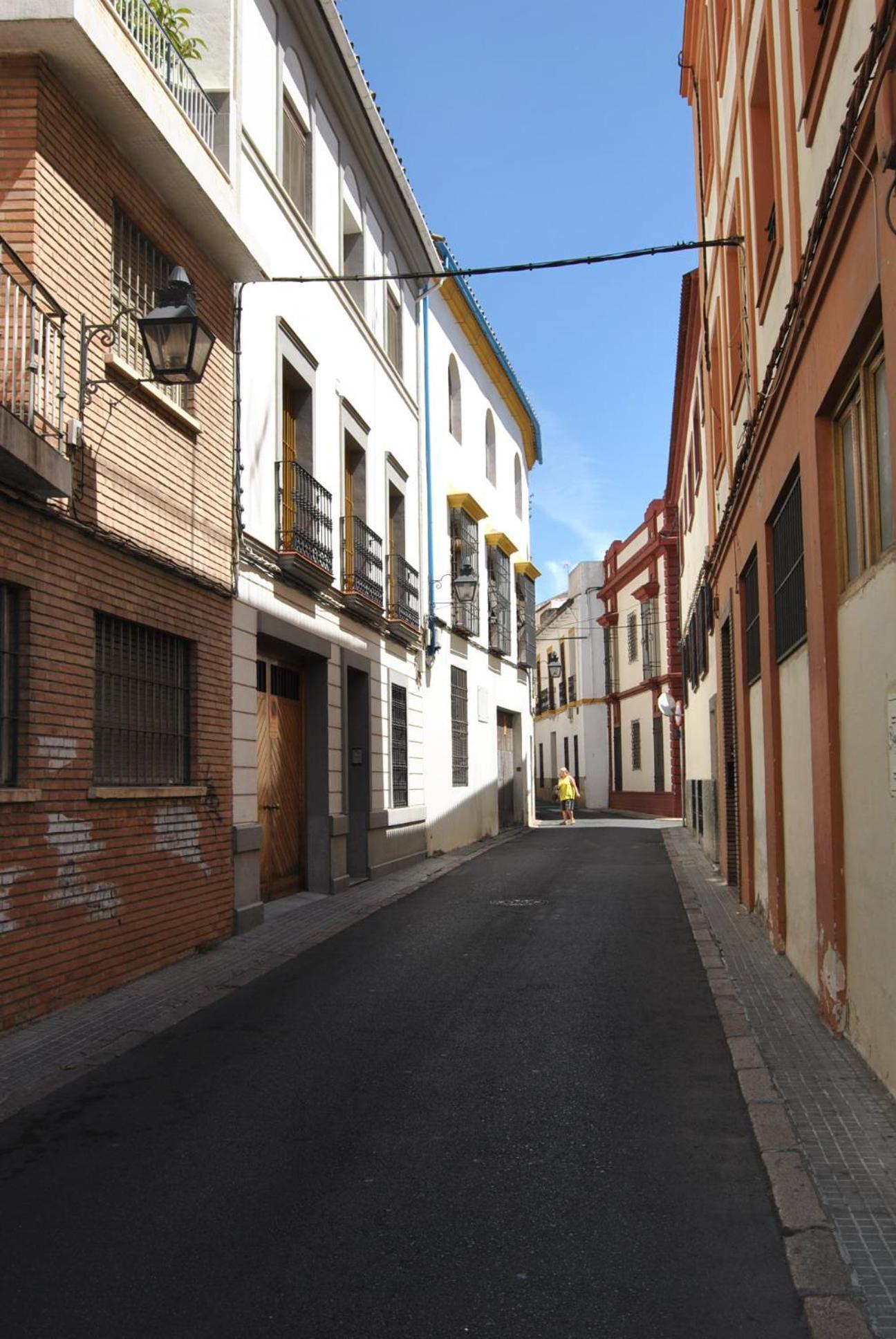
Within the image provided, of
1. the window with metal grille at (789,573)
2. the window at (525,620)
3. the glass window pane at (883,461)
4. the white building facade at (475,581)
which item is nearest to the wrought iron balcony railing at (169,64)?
the window with metal grille at (789,573)

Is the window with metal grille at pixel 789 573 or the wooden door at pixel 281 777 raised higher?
the window with metal grille at pixel 789 573

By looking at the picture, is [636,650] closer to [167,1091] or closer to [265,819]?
[265,819]

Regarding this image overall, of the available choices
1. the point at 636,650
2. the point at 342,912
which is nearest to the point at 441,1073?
the point at 342,912

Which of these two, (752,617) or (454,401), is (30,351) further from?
(454,401)

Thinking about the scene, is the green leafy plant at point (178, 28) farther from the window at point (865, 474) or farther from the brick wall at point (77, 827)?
the window at point (865, 474)

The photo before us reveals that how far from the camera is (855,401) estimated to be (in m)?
6.23

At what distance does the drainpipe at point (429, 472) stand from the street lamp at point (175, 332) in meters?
11.3

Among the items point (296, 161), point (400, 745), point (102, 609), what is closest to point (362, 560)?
point (400, 745)

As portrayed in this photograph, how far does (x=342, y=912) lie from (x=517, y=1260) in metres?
8.68

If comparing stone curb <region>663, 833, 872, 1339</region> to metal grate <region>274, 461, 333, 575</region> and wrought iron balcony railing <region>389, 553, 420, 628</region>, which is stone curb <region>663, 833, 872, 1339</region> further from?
wrought iron balcony railing <region>389, 553, 420, 628</region>

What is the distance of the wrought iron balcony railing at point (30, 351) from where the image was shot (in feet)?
23.8

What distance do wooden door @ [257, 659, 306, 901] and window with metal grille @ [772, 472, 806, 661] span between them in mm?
5619

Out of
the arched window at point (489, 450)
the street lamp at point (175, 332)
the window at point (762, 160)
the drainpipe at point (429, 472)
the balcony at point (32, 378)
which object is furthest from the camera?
the arched window at point (489, 450)

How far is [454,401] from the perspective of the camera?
74.6ft
